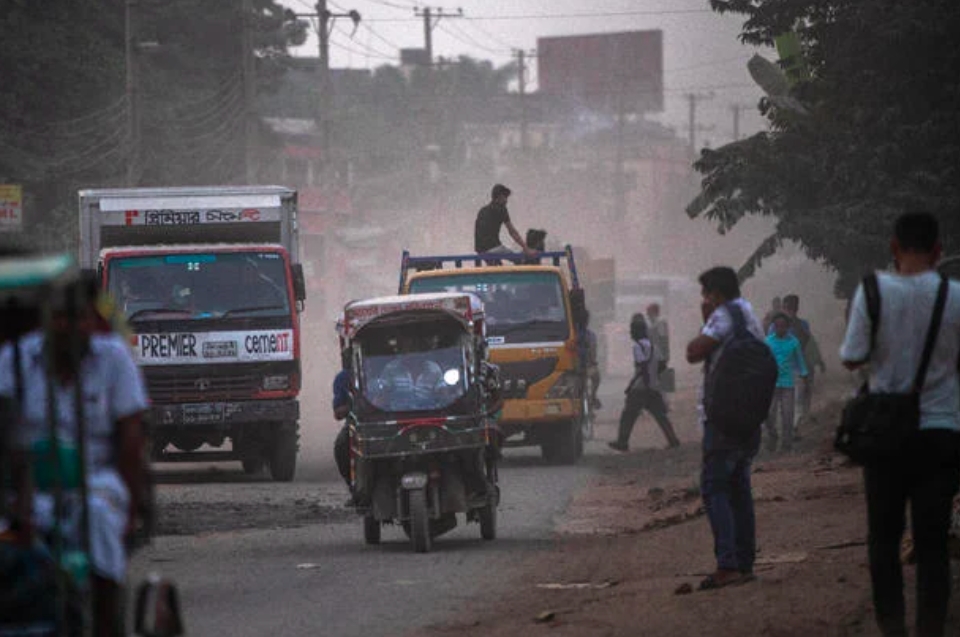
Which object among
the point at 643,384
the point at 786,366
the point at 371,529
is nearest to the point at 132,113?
the point at 643,384

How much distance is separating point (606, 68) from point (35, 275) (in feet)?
396

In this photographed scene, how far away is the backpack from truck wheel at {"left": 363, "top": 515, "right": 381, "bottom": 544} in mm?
4523

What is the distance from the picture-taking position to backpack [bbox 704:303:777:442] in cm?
1209

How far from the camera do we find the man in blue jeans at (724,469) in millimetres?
12109

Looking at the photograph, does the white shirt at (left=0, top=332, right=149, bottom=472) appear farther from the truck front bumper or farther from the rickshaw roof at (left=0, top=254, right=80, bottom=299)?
the truck front bumper

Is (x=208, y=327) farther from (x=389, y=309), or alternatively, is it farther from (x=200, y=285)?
(x=389, y=309)

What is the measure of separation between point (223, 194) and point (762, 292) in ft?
279

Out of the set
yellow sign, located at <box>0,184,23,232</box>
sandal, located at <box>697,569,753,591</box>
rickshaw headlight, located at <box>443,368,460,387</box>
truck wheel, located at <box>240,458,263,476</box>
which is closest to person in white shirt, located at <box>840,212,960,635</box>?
sandal, located at <box>697,569,753,591</box>

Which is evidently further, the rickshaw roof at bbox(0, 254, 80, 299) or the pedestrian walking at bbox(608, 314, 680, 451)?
the pedestrian walking at bbox(608, 314, 680, 451)

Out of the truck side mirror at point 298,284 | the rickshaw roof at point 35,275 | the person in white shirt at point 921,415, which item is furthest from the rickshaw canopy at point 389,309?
the rickshaw roof at point 35,275

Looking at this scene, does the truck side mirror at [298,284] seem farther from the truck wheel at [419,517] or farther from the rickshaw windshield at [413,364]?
the truck wheel at [419,517]

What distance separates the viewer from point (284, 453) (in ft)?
77.6

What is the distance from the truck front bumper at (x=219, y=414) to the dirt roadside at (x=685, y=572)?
3648mm

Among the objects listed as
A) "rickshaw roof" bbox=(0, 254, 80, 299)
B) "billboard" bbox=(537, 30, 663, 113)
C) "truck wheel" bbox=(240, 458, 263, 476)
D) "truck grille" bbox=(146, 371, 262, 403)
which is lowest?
"truck wheel" bbox=(240, 458, 263, 476)
